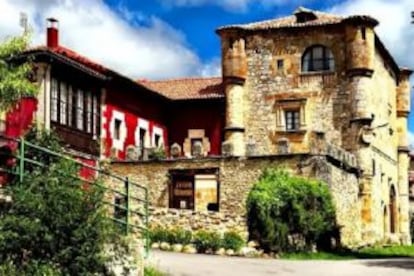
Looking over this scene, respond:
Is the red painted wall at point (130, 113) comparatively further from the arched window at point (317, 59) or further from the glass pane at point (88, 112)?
the arched window at point (317, 59)

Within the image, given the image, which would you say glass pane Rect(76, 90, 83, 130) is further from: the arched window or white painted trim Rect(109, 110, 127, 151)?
the arched window

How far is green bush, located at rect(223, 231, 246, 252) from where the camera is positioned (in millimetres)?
32094

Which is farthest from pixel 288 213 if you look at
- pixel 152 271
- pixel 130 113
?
pixel 152 271

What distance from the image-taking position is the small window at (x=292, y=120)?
4860 centimetres

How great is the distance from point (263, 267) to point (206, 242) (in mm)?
6777

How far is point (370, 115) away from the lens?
47156mm

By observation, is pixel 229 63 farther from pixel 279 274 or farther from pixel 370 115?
pixel 279 274

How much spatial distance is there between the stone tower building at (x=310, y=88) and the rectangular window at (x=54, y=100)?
1202 cm

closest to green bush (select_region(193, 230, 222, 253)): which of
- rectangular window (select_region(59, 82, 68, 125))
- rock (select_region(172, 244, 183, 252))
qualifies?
rock (select_region(172, 244, 183, 252))

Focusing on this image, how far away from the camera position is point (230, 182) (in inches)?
1548

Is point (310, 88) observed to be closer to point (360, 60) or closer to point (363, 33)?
point (360, 60)

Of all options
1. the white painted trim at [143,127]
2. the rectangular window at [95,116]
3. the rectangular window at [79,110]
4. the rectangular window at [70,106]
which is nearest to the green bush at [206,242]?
the rectangular window at [70,106]

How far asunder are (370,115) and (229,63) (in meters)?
8.15

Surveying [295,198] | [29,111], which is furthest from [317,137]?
[29,111]
